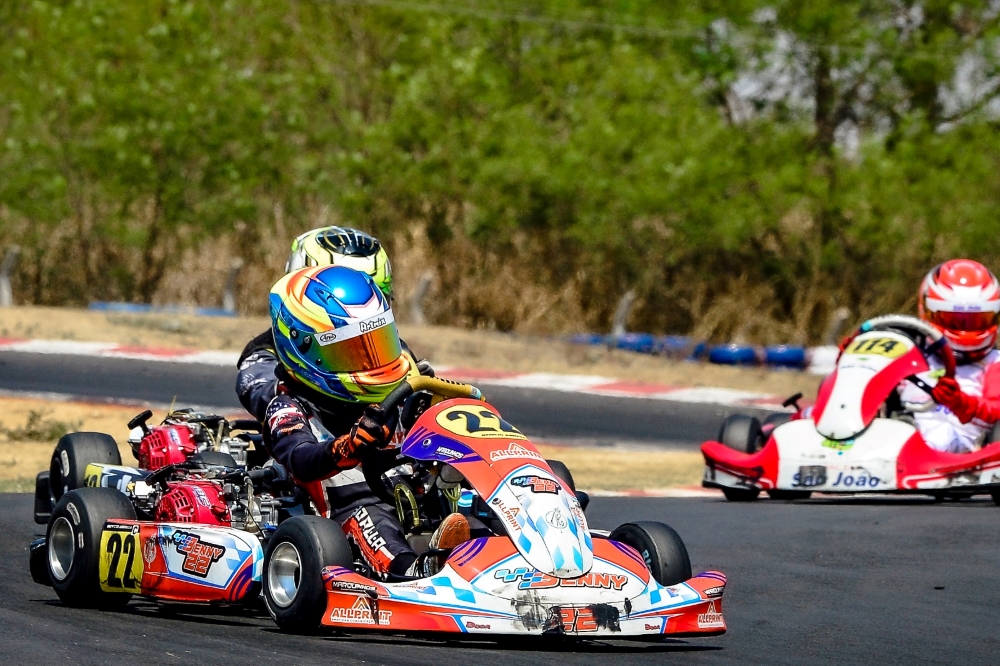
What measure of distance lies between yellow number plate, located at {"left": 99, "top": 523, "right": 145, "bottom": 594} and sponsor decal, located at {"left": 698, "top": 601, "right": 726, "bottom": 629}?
196 cm

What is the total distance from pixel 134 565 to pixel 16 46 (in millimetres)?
20254

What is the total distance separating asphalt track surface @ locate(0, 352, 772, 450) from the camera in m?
14.3

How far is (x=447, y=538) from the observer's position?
5.41 meters

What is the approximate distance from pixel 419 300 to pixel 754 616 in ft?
50.9

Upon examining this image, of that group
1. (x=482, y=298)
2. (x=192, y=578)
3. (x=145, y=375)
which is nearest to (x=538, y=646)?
(x=192, y=578)

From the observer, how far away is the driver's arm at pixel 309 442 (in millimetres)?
5527

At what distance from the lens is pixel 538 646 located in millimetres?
5379

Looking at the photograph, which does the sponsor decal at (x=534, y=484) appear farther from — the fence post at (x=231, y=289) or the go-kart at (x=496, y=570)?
the fence post at (x=231, y=289)

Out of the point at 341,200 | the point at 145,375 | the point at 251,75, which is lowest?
the point at 145,375

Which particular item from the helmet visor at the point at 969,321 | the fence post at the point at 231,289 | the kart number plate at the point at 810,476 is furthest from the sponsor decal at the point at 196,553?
the fence post at the point at 231,289

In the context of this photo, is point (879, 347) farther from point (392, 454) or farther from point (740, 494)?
point (392, 454)

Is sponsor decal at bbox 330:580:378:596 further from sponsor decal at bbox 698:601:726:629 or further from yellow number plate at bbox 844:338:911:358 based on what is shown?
yellow number plate at bbox 844:338:911:358

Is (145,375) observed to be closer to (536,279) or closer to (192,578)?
(536,279)

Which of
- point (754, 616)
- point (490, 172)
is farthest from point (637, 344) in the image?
point (754, 616)
